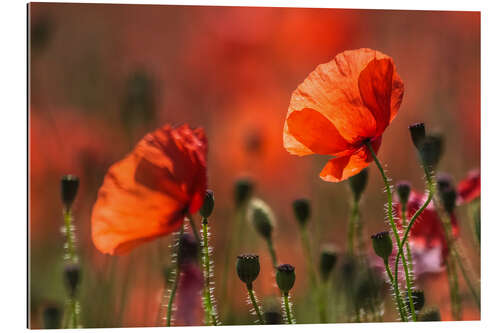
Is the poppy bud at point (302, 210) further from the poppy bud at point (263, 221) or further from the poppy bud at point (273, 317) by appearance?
the poppy bud at point (273, 317)

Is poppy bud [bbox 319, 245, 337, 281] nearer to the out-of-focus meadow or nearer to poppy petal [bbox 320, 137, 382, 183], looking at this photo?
poppy petal [bbox 320, 137, 382, 183]

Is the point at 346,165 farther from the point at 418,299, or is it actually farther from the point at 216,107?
the point at 216,107

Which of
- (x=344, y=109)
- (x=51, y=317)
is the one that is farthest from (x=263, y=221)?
(x=51, y=317)

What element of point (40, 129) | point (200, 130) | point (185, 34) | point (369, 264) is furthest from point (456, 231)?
point (40, 129)

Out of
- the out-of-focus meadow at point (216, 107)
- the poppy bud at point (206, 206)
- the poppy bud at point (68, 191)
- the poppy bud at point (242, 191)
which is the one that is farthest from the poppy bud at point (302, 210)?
the poppy bud at point (68, 191)
